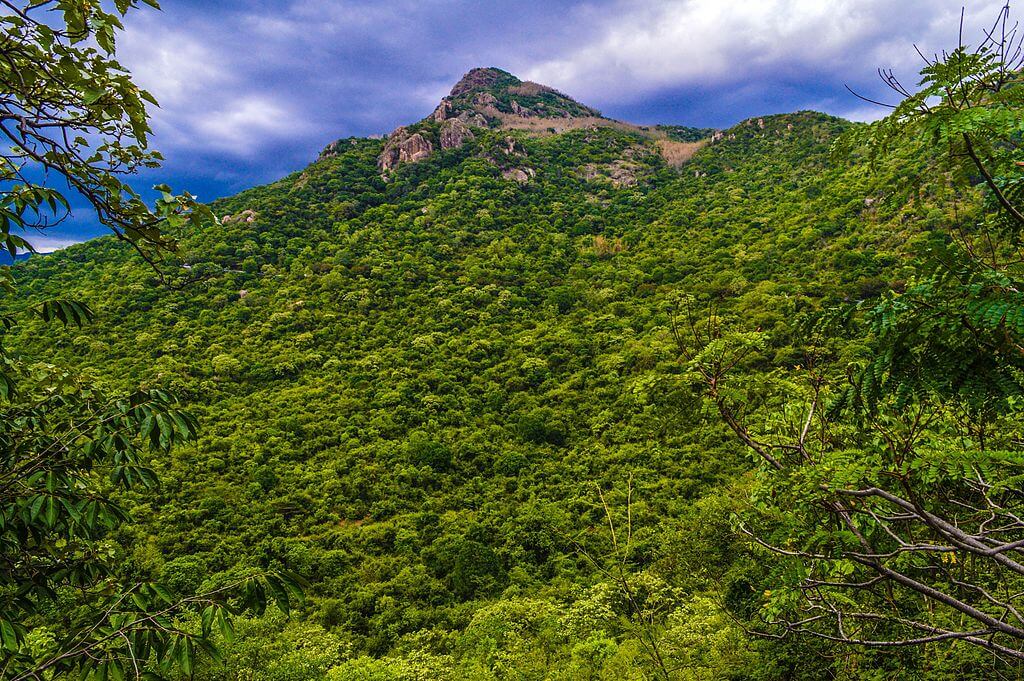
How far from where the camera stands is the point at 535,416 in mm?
28812

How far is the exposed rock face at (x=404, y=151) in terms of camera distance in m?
69.6

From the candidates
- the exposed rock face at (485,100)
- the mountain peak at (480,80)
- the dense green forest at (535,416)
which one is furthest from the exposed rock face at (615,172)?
the mountain peak at (480,80)

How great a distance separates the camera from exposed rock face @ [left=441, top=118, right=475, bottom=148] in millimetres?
74438

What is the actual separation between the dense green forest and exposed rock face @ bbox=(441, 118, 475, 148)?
0.77 metres

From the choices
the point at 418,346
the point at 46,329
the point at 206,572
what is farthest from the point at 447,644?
the point at 46,329

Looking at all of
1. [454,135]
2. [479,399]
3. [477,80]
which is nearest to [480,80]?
[477,80]

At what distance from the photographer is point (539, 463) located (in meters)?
26.0

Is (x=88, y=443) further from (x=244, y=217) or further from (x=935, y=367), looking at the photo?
(x=244, y=217)

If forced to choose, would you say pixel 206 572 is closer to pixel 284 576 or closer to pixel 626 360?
pixel 284 576

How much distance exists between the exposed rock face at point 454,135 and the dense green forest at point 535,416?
77 centimetres

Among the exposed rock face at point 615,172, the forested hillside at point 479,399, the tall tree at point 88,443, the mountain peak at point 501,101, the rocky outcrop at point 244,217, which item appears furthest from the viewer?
the mountain peak at point 501,101

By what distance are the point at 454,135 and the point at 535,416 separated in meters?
60.2

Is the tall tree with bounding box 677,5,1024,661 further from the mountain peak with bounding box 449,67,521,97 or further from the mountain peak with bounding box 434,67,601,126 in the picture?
the mountain peak with bounding box 449,67,521,97

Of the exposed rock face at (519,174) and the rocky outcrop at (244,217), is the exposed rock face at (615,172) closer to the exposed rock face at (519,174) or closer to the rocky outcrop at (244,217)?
the exposed rock face at (519,174)
